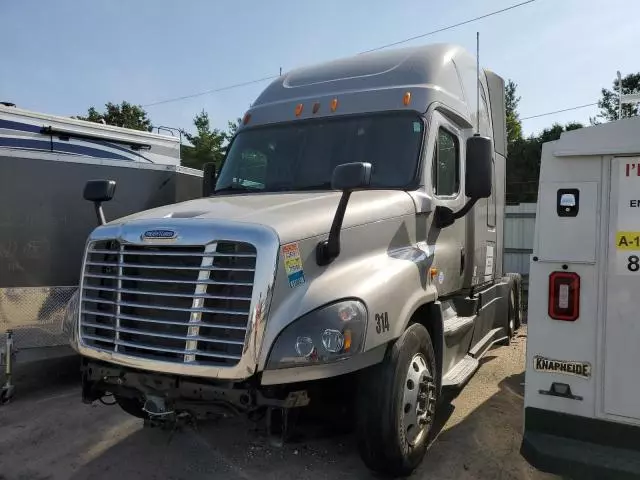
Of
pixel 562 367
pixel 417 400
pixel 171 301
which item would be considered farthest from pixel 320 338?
pixel 562 367

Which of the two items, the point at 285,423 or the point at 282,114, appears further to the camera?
the point at 282,114

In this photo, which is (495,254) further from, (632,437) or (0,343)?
(0,343)

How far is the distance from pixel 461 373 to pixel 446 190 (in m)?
1.59

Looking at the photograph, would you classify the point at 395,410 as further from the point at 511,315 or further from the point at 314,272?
the point at 511,315

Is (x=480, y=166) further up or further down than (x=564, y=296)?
further up

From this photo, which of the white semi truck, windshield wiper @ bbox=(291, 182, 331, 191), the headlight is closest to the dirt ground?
the white semi truck

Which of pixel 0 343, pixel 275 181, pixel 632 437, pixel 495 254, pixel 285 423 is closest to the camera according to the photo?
Answer: pixel 632 437

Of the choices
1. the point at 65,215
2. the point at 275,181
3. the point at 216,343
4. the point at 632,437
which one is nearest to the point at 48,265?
the point at 65,215

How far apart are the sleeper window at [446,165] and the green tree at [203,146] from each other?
53.9 feet

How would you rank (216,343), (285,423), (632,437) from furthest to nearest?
(285,423), (216,343), (632,437)

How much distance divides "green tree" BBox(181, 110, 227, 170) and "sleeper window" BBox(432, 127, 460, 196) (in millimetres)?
16435

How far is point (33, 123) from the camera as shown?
23.2ft

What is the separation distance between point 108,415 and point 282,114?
3262 millimetres

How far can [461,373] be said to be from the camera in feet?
15.6
